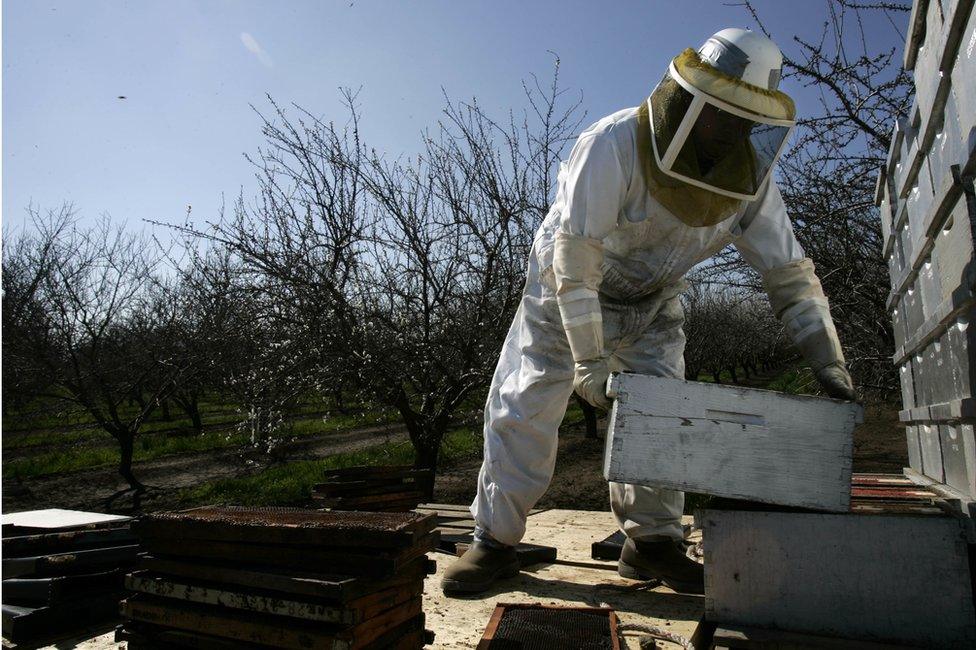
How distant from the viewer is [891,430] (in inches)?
504

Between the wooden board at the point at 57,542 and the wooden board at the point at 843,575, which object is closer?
the wooden board at the point at 843,575

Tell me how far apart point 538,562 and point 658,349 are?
1.13 metres

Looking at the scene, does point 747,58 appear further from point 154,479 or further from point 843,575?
point 154,479

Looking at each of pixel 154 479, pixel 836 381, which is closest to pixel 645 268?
pixel 836 381

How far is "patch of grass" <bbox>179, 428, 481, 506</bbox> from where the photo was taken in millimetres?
8023

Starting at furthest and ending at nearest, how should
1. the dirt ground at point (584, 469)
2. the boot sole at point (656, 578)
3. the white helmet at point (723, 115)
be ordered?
the dirt ground at point (584, 469), the boot sole at point (656, 578), the white helmet at point (723, 115)

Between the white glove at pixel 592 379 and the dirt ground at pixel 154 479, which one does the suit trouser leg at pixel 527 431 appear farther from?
the dirt ground at pixel 154 479

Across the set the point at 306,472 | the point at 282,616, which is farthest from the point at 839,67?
the point at 306,472

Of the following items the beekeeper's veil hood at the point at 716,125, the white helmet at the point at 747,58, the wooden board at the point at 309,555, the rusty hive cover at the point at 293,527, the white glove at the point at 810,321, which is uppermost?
the white helmet at the point at 747,58

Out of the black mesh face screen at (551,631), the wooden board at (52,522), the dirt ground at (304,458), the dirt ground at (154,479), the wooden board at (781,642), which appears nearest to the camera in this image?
the wooden board at (781,642)

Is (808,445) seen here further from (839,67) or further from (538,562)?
(839,67)

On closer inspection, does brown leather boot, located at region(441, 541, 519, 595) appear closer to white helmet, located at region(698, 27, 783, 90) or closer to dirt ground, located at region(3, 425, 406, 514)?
white helmet, located at region(698, 27, 783, 90)

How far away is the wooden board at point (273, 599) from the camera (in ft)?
5.88

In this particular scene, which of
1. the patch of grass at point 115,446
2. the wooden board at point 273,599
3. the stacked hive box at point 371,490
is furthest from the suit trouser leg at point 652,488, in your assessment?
the patch of grass at point 115,446
